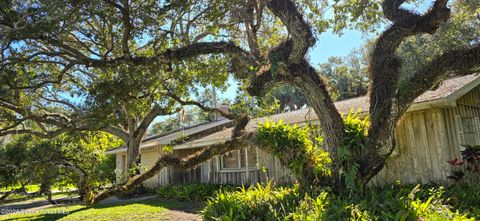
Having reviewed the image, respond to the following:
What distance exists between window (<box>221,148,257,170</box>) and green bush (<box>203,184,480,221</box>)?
790cm

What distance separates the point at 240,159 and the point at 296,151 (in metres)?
9.10

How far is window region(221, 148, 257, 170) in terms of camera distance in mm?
16188

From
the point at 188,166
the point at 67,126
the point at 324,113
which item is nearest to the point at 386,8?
the point at 324,113

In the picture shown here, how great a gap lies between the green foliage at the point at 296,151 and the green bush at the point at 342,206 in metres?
0.60

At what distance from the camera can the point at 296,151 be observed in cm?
796

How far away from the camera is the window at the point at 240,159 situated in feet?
53.1

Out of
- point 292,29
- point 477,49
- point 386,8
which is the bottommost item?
point 477,49

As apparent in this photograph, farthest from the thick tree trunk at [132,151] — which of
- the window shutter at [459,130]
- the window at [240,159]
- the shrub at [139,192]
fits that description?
the window shutter at [459,130]

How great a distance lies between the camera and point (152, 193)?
64.6ft

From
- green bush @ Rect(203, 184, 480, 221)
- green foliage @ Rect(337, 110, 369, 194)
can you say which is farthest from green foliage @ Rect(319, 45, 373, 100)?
green bush @ Rect(203, 184, 480, 221)

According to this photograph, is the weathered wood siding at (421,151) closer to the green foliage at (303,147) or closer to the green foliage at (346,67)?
the green foliage at (303,147)

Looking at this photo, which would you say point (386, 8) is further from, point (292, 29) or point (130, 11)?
point (130, 11)

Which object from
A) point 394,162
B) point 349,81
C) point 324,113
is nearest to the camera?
point 324,113

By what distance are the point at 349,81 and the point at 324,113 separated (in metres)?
26.4
